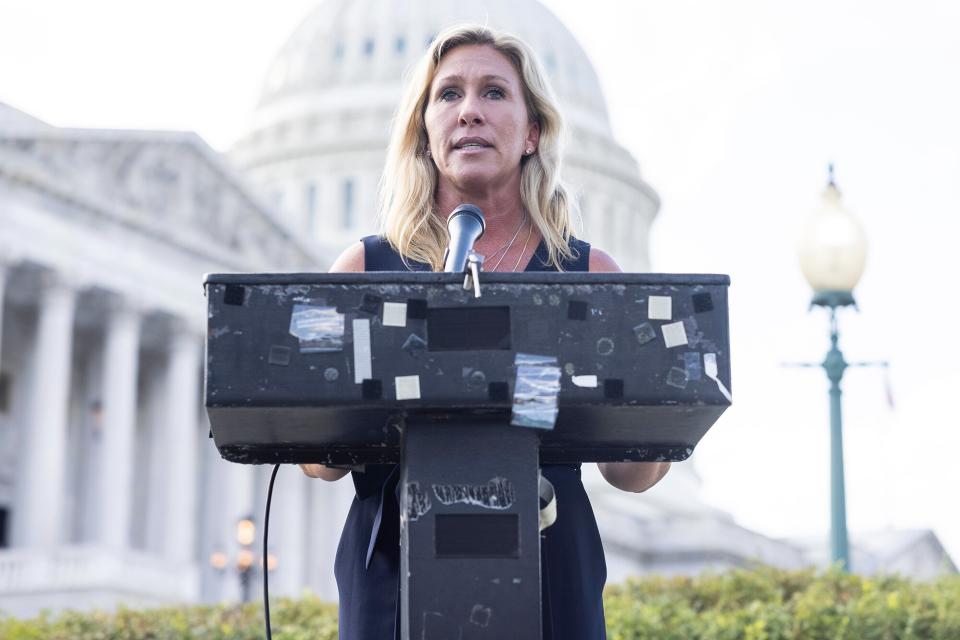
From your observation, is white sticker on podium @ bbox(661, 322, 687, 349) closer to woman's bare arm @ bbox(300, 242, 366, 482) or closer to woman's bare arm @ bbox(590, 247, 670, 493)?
woman's bare arm @ bbox(590, 247, 670, 493)

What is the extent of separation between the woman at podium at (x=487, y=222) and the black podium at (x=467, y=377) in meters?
0.47

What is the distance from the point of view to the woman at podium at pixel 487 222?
14.4 ft

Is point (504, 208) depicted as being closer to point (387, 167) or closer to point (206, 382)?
point (387, 167)

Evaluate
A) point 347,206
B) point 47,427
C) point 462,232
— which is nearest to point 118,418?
point 47,427

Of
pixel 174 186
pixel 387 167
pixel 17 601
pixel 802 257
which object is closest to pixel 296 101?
pixel 174 186

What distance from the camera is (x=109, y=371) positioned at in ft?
168

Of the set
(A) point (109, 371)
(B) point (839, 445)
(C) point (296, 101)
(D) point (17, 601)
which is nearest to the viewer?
(B) point (839, 445)

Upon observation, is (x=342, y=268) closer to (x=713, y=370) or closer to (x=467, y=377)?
(x=467, y=377)

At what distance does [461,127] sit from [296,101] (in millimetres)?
100400

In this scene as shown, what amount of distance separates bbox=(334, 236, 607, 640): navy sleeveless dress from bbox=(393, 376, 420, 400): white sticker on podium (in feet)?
1.96

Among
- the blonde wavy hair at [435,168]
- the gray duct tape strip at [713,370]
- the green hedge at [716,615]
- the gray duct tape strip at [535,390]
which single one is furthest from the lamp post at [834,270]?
the gray duct tape strip at [535,390]

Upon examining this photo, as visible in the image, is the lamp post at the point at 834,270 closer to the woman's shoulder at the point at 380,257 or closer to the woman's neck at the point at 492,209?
→ the woman's neck at the point at 492,209

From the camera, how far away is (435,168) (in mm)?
4820

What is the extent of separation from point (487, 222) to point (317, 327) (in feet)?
3.29
